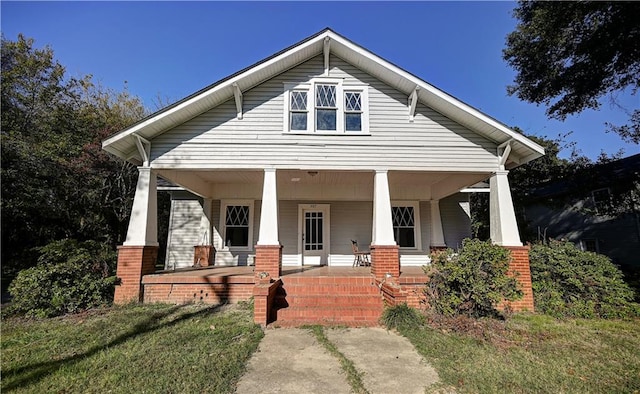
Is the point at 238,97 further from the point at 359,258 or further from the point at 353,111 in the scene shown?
the point at 359,258

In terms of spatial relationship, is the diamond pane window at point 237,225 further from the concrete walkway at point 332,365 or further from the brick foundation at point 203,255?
the concrete walkway at point 332,365

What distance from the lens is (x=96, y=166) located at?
14.0m

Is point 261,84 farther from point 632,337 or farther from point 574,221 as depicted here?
point 574,221

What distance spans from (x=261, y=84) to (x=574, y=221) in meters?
19.0

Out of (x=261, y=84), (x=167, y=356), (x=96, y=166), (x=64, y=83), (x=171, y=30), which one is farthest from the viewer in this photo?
(x=64, y=83)

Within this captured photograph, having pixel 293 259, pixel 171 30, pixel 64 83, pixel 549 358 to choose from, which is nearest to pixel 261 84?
pixel 171 30

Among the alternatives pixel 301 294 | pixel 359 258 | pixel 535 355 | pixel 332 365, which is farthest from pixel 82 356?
pixel 359 258

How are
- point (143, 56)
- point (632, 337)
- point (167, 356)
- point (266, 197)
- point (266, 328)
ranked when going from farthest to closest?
point (143, 56)
point (266, 197)
point (266, 328)
point (632, 337)
point (167, 356)

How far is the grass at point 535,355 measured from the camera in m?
3.49

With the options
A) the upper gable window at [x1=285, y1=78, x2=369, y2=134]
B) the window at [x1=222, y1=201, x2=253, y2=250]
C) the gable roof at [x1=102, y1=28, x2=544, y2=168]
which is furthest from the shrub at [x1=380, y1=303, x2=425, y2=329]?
the window at [x1=222, y1=201, x2=253, y2=250]

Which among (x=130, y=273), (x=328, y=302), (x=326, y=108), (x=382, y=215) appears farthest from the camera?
(x=326, y=108)

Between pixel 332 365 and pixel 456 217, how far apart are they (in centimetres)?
920

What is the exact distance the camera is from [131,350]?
4.41 metres

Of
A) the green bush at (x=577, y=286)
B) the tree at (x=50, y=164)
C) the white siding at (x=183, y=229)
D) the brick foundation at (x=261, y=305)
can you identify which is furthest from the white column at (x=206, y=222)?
the green bush at (x=577, y=286)
